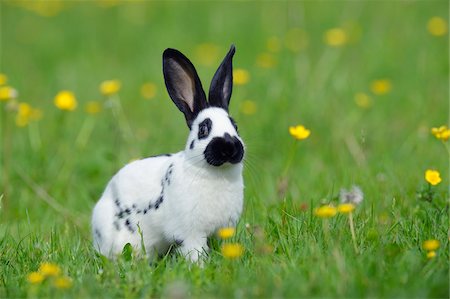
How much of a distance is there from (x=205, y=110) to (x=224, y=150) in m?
0.36

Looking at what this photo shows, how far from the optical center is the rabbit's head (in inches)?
149

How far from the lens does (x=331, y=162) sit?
6.05m

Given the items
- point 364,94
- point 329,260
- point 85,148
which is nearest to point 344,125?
point 364,94

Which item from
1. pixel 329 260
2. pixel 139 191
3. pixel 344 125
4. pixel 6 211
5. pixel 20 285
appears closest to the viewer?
pixel 329 260

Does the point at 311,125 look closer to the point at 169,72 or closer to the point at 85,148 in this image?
the point at 85,148

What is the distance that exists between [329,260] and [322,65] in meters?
4.59

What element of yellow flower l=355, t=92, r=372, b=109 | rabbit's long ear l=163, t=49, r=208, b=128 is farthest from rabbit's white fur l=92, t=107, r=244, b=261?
yellow flower l=355, t=92, r=372, b=109

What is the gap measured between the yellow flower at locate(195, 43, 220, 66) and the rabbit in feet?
12.4

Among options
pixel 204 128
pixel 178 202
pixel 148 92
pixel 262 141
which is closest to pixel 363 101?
pixel 262 141

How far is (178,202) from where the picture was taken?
393cm

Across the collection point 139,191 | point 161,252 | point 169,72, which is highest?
point 169,72

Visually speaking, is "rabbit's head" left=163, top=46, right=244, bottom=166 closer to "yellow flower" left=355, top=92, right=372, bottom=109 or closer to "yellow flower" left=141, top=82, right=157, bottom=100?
"yellow flower" left=355, top=92, right=372, bottom=109

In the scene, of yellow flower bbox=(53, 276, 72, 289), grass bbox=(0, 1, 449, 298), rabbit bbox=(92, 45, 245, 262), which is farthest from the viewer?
rabbit bbox=(92, 45, 245, 262)

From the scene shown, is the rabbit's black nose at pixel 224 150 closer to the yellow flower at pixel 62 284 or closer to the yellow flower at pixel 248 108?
the yellow flower at pixel 62 284
